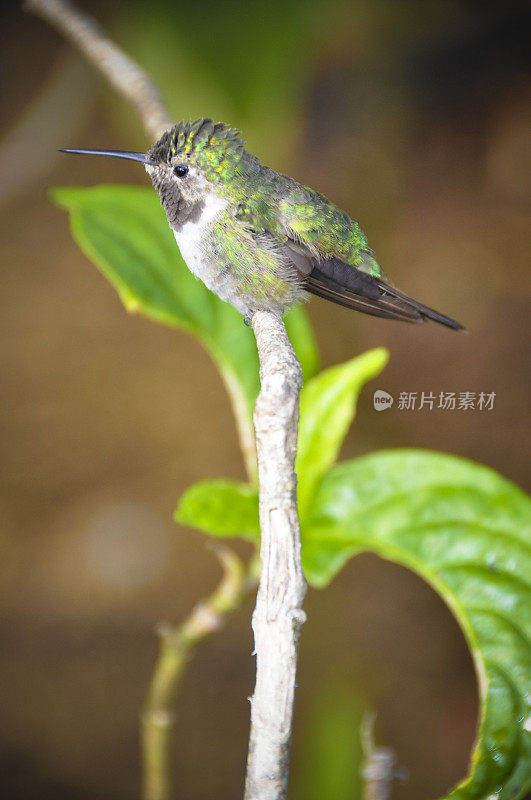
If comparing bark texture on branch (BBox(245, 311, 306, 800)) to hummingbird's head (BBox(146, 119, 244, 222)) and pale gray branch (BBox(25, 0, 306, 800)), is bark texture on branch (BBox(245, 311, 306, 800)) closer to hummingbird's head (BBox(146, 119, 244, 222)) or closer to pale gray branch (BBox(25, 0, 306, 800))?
pale gray branch (BBox(25, 0, 306, 800))

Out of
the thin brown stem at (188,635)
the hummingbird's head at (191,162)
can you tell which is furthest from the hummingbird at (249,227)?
the thin brown stem at (188,635)

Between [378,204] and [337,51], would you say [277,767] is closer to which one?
[378,204]

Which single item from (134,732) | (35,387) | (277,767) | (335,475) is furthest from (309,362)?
(134,732)

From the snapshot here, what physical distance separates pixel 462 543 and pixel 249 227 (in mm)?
289

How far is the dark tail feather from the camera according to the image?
42cm

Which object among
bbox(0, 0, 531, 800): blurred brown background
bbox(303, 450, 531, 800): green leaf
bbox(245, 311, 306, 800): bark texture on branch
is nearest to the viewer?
bbox(245, 311, 306, 800): bark texture on branch

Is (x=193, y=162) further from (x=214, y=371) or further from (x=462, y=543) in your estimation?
(x=214, y=371)

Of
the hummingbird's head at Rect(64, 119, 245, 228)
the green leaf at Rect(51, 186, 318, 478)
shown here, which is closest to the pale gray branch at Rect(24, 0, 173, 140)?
the green leaf at Rect(51, 186, 318, 478)

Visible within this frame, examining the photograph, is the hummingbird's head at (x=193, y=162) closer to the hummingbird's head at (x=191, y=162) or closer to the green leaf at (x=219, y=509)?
the hummingbird's head at (x=191, y=162)

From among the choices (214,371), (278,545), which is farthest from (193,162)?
(214,371)

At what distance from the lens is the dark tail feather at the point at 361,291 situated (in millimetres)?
417

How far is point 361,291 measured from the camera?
0.42m

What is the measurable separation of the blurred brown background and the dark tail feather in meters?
0.45

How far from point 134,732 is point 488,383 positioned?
66 centimetres
